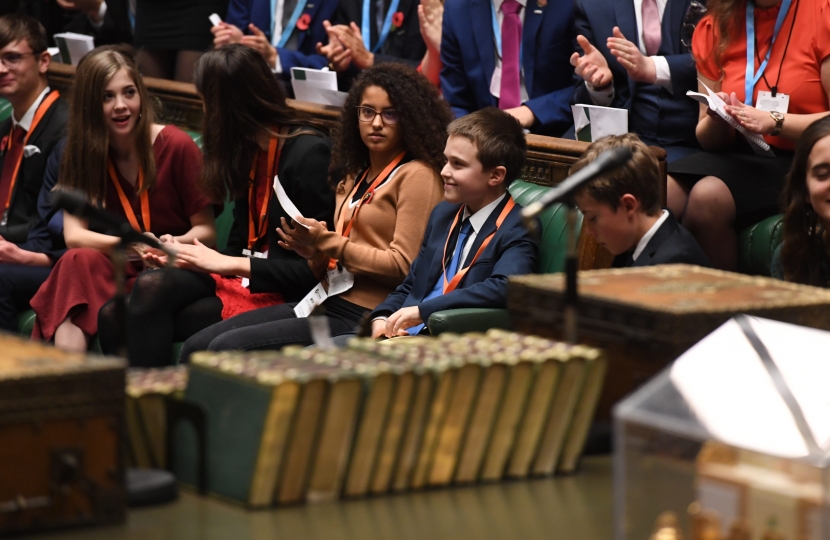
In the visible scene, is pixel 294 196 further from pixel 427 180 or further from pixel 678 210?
pixel 678 210

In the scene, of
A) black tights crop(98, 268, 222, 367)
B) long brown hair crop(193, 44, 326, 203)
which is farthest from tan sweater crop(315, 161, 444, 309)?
black tights crop(98, 268, 222, 367)

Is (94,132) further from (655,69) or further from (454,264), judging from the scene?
(655,69)

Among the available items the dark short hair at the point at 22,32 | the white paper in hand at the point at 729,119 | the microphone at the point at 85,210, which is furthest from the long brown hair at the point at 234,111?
the microphone at the point at 85,210

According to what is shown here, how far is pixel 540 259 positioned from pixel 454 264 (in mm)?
274

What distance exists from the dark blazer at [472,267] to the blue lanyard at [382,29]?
201 centimetres

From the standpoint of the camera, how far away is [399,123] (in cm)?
394

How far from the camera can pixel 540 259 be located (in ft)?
12.1

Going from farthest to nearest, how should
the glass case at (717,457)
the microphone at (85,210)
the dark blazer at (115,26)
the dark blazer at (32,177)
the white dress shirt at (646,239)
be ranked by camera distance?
the dark blazer at (115,26) → the dark blazer at (32,177) → the white dress shirt at (646,239) → the microphone at (85,210) → the glass case at (717,457)

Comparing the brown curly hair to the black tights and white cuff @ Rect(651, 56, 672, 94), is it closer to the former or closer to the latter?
the black tights

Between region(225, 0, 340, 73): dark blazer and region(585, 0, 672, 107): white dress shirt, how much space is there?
1.57m

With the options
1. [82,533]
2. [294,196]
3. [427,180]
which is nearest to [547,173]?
[427,180]

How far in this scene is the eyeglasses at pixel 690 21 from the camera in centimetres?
442

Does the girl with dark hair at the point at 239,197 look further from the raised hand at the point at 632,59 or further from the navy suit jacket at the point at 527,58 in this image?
the raised hand at the point at 632,59

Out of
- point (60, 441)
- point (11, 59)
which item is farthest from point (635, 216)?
point (11, 59)
